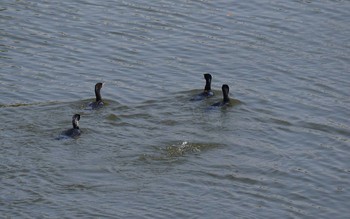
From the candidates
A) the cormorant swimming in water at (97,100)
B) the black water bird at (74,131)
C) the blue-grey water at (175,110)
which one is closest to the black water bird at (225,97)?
the blue-grey water at (175,110)

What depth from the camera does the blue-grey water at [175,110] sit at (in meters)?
16.1

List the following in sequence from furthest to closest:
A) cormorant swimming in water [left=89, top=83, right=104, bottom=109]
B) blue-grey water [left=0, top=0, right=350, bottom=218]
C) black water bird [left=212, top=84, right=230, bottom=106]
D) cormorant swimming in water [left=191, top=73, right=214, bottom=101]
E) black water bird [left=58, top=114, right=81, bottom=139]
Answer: cormorant swimming in water [left=191, top=73, right=214, bottom=101], black water bird [left=212, top=84, right=230, bottom=106], cormorant swimming in water [left=89, top=83, right=104, bottom=109], black water bird [left=58, top=114, right=81, bottom=139], blue-grey water [left=0, top=0, right=350, bottom=218]

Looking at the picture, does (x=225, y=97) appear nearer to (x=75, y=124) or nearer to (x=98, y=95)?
(x=98, y=95)

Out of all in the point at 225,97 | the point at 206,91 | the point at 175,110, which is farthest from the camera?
the point at 206,91

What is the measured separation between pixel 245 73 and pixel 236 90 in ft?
3.82

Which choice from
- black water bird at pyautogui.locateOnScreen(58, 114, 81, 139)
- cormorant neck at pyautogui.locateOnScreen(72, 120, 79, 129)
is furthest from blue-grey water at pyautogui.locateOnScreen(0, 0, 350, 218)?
cormorant neck at pyautogui.locateOnScreen(72, 120, 79, 129)

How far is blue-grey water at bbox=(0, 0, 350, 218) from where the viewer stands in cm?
1611

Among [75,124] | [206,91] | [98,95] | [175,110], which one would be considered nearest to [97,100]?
[98,95]

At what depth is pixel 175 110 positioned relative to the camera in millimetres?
19891

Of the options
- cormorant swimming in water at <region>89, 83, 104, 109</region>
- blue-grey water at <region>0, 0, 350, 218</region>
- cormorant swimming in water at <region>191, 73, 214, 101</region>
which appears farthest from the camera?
cormorant swimming in water at <region>191, 73, 214, 101</region>

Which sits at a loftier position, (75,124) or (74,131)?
(75,124)

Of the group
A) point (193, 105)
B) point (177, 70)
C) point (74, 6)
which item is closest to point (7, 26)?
point (74, 6)

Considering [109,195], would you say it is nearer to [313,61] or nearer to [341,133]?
[341,133]

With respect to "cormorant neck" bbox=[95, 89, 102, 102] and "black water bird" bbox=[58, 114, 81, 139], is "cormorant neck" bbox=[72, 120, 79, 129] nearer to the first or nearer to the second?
"black water bird" bbox=[58, 114, 81, 139]
